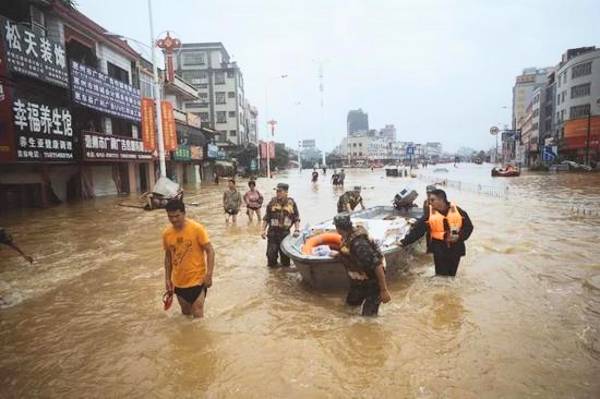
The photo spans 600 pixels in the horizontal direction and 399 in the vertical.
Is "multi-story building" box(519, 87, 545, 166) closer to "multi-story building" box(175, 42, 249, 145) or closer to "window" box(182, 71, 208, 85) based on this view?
"multi-story building" box(175, 42, 249, 145)

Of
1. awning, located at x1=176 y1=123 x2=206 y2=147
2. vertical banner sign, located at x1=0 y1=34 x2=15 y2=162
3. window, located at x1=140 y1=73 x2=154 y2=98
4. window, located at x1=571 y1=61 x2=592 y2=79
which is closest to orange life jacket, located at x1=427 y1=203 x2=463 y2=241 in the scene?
vertical banner sign, located at x1=0 y1=34 x2=15 y2=162

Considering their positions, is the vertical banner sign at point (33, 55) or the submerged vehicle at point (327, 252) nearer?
the submerged vehicle at point (327, 252)

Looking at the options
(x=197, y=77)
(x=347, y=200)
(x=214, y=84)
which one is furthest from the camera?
(x=197, y=77)

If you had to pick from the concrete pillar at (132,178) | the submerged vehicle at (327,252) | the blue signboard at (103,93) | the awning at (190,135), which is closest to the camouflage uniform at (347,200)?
the submerged vehicle at (327,252)

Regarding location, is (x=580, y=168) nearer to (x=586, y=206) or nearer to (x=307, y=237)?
(x=586, y=206)

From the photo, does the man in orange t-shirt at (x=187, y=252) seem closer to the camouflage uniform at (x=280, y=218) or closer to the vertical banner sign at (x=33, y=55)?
the camouflage uniform at (x=280, y=218)

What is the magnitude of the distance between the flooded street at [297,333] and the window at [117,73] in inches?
740

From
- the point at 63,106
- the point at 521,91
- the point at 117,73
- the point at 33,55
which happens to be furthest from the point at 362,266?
the point at 521,91

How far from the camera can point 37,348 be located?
5.12 meters

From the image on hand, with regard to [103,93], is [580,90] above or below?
above

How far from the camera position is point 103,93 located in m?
22.8

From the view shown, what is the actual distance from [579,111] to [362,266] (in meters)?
58.9

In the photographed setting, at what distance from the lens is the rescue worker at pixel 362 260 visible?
4.79 metres

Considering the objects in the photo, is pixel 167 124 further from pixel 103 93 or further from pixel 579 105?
pixel 579 105
